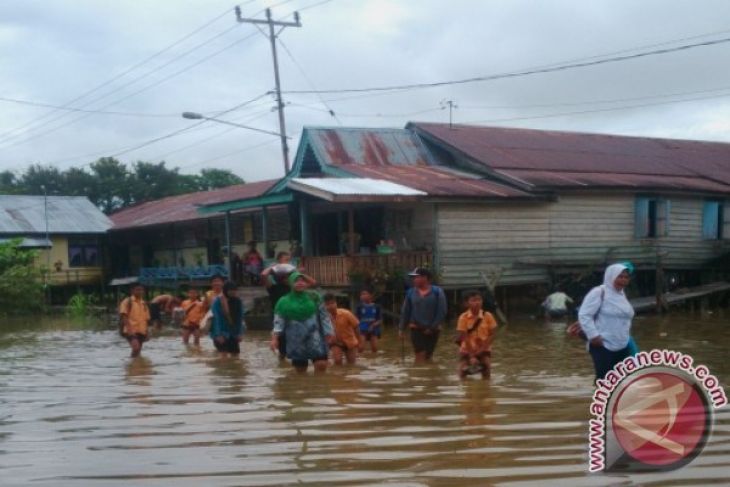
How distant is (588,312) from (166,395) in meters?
4.31

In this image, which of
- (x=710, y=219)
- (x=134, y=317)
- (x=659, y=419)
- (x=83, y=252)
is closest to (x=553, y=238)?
(x=710, y=219)

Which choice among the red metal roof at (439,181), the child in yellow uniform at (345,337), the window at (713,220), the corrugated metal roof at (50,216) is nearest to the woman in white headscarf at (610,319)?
the child in yellow uniform at (345,337)

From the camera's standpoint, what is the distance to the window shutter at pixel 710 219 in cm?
2723

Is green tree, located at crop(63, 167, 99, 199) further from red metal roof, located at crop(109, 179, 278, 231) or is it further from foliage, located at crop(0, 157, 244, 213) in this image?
red metal roof, located at crop(109, 179, 278, 231)

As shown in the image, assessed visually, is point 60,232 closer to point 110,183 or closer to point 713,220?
Answer: point 110,183

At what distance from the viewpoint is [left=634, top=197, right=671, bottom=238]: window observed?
85.1 feet

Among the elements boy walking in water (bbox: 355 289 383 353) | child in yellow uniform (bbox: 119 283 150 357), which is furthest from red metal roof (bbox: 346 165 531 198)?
child in yellow uniform (bbox: 119 283 150 357)

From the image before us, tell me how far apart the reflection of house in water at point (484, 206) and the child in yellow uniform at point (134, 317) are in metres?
6.92

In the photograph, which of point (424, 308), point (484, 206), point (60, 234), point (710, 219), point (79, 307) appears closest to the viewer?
point (424, 308)

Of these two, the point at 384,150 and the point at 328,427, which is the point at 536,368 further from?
the point at 384,150

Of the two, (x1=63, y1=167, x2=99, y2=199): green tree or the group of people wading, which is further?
(x1=63, y1=167, x2=99, y2=199): green tree

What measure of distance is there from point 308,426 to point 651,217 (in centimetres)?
2140

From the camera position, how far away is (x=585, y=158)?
92.4ft

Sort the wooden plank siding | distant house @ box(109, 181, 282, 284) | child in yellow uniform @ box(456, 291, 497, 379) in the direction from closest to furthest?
child in yellow uniform @ box(456, 291, 497, 379)
the wooden plank siding
distant house @ box(109, 181, 282, 284)
